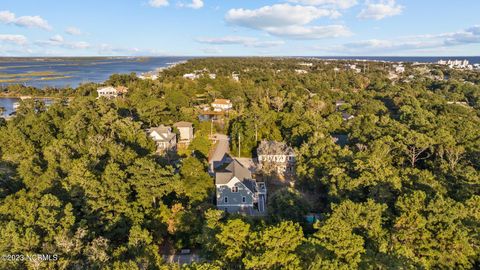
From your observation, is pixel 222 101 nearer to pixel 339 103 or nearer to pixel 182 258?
pixel 339 103

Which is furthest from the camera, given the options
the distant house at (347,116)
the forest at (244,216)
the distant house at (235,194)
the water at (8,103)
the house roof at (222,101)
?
the water at (8,103)

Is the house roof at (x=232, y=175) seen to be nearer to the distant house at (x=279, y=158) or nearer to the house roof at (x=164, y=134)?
the distant house at (x=279, y=158)

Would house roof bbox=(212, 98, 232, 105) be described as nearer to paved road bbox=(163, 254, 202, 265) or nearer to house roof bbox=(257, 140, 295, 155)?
house roof bbox=(257, 140, 295, 155)

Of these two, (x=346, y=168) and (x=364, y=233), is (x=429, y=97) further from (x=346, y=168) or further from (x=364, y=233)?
(x=364, y=233)

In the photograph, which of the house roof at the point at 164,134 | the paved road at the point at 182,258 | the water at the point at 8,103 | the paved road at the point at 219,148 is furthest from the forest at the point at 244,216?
the water at the point at 8,103

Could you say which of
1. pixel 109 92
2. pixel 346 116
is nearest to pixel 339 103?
pixel 346 116

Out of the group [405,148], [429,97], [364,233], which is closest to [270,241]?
[364,233]

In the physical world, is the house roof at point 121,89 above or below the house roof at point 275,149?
above
